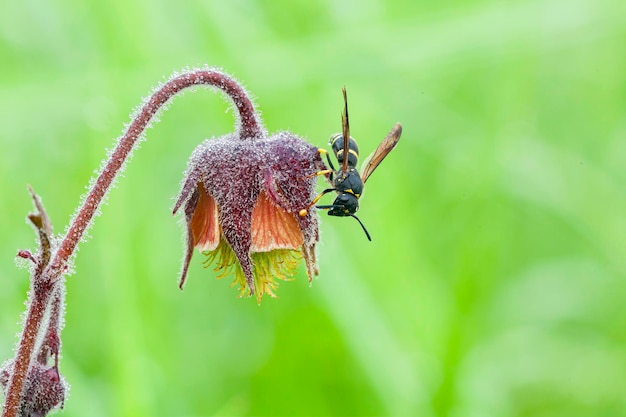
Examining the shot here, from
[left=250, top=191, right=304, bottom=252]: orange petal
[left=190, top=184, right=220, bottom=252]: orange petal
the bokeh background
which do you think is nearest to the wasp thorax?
[left=250, top=191, right=304, bottom=252]: orange petal

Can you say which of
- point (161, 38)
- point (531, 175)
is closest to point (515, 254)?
point (531, 175)

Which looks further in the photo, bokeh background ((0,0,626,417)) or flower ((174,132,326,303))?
bokeh background ((0,0,626,417))

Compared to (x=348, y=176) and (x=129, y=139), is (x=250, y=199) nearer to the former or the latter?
(x=348, y=176)

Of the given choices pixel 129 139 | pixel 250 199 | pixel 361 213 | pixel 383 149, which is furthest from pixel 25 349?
pixel 361 213

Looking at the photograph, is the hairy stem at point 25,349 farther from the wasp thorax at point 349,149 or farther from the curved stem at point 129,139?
the wasp thorax at point 349,149

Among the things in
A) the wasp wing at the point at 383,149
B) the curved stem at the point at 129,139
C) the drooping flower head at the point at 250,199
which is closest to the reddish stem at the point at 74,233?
the curved stem at the point at 129,139

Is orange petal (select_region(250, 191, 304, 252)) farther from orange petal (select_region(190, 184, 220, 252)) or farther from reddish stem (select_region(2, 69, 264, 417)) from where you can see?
reddish stem (select_region(2, 69, 264, 417))

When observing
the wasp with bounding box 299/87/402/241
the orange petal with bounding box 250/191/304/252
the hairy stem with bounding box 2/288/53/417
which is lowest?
the hairy stem with bounding box 2/288/53/417
